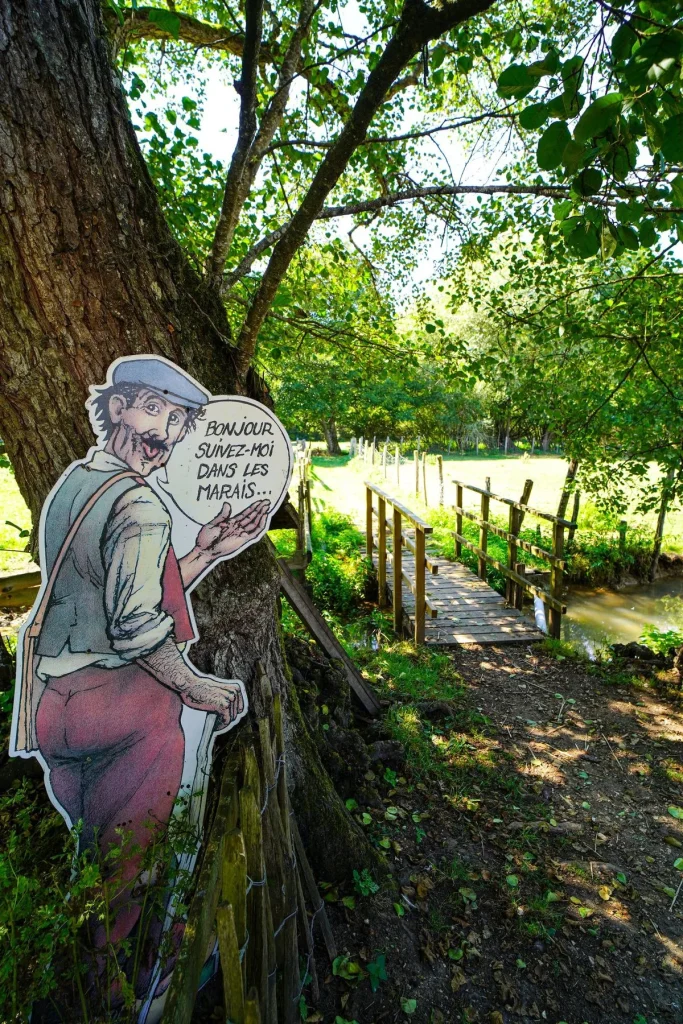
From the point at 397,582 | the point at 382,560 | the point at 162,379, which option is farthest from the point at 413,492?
the point at 162,379

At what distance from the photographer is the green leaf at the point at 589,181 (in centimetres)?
153

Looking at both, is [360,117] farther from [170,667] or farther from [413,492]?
[413,492]

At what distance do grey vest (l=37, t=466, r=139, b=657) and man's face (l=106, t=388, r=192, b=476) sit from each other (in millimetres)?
82

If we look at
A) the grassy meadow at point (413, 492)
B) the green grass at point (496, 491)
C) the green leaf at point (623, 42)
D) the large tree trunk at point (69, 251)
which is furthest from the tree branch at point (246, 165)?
the green grass at point (496, 491)

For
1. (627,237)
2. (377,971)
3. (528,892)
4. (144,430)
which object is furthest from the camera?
(528,892)

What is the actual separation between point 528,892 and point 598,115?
3424mm

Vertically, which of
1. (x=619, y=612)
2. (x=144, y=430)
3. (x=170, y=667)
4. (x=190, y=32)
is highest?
(x=190, y=32)

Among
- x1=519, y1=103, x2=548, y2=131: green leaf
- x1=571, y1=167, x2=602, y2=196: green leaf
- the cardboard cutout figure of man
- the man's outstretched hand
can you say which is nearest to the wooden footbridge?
the man's outstretched hand

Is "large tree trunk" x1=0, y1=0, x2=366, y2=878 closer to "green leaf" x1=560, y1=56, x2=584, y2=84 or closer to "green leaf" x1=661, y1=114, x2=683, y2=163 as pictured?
"green leaf" x1=560, y1=56, x2=584, y2=84

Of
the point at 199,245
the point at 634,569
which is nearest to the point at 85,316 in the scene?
the point at 199,245

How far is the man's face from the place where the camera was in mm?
1764

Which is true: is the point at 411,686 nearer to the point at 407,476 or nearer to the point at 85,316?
the point at 85,316

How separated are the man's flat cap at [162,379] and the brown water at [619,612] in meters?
7.12

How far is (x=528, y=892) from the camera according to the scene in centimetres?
266
